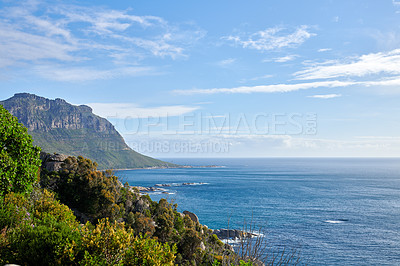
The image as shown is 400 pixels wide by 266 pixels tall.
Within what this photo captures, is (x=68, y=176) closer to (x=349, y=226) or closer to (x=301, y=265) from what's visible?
(x=301, y=265)

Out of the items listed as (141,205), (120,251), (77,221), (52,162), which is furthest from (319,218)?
(120,251)

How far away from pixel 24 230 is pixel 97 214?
1824 cm

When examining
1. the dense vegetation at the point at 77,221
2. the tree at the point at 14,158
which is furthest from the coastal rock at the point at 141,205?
the tree at the point at 14,158

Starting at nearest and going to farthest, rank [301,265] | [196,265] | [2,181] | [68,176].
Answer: [2,181] < [196,265] < [68,176] < [301,265]

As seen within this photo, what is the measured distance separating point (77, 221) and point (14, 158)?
4814mm

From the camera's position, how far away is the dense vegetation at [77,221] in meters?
8.35

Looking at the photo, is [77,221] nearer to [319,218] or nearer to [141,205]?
[141,205]

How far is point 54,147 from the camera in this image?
16312 centimetres

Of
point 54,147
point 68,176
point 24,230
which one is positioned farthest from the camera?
point 54,147

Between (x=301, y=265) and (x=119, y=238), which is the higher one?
(x=119, y=238)

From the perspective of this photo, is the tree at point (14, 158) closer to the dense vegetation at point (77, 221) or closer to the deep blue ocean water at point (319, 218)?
the dense vegetation at point (77, 221)

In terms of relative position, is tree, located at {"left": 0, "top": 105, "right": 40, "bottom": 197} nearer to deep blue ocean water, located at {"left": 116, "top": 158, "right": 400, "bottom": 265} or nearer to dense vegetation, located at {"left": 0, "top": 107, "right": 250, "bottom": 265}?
dense vegetation, located at {"left": 0, "top": 107, "right": 250, "bottom": 265}

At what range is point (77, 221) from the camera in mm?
14008

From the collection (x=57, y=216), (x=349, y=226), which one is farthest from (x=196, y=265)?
(x=349, y=226)
